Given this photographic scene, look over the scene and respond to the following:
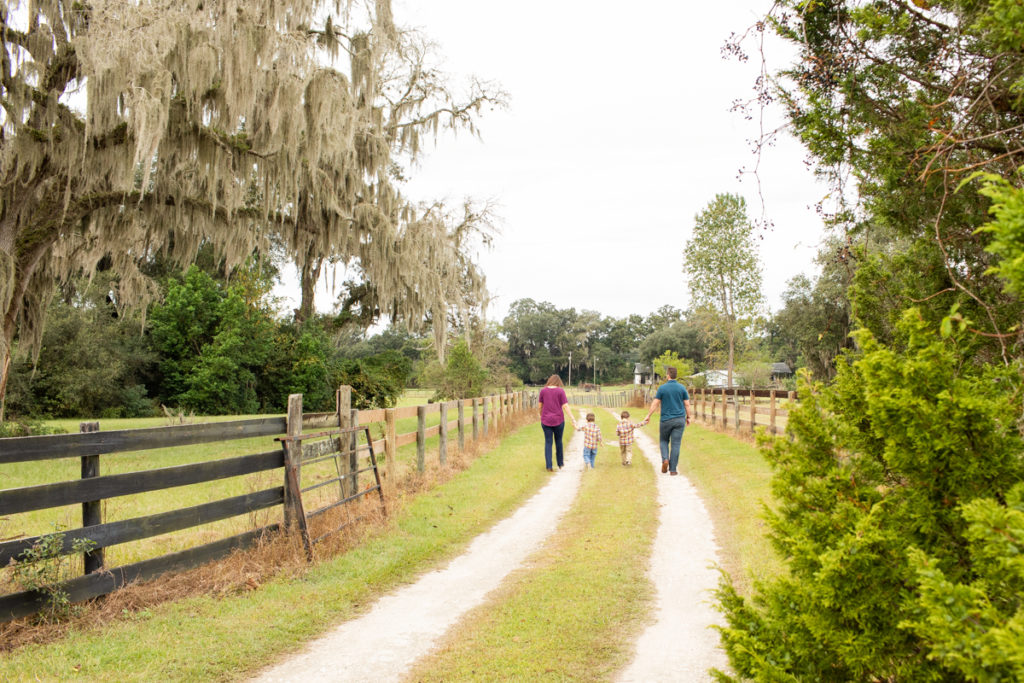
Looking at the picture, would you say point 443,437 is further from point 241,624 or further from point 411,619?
point 241,624

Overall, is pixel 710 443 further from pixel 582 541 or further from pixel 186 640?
pixel 186 640

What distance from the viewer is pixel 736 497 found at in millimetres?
9398

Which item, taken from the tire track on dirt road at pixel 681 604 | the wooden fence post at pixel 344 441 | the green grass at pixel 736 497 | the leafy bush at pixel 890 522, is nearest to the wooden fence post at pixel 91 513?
the wooden fence post at pixel 344 441

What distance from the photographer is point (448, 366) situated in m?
25.3

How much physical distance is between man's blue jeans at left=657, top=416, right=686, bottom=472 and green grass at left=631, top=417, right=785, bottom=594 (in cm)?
35

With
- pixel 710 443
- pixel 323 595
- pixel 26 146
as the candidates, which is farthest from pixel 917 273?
pixel 710 443

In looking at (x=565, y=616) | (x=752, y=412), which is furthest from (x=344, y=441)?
(x=752, y=412)

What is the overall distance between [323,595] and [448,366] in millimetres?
19961

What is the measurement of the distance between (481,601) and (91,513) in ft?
9.68

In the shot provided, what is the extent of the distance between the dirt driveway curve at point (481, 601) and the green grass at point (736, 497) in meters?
0.23

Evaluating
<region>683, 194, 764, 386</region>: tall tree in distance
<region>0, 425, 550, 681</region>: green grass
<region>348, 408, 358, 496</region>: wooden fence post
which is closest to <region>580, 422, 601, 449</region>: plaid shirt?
<region>0, 425, 550, 681</region>: green grass

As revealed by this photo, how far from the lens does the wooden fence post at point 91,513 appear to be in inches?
196

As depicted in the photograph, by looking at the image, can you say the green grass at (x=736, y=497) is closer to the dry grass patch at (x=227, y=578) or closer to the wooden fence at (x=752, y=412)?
the wooden fence at (x=752, y=412)

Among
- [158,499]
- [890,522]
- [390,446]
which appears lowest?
[158,499]
